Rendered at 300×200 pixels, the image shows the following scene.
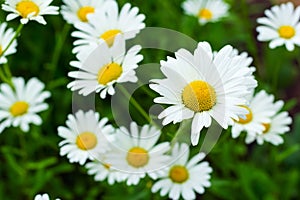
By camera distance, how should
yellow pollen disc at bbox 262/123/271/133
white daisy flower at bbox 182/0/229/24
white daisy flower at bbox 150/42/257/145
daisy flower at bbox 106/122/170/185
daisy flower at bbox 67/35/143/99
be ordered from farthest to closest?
white daisy flower at bbox 182/0/229/24
yellow pollen disc at bbox 262/123/271/133
daisy flower at bbox 106/122/170/185
daisy flower at bbox 67/35/143/99
white daisy flower at bbox 150/42/257/145

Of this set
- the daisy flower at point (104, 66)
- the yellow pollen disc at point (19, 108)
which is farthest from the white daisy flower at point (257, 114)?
the yellow pollen disc at point (19, 108)

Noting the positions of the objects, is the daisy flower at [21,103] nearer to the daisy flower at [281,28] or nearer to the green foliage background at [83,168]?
the green foliage background at [83,168]

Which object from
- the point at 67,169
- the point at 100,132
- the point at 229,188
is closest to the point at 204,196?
the point at 229,188

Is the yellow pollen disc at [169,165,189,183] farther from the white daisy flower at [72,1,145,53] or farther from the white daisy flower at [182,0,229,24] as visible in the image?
the white daisy flower at [182,0,229,24]

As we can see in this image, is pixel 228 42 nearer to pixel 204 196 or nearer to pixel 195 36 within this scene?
pixel 195 36

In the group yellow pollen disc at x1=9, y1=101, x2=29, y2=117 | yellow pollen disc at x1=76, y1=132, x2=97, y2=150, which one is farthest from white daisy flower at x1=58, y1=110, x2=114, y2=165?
yellow pollen disc at x1=9, y1=101, x2=29, y2=117

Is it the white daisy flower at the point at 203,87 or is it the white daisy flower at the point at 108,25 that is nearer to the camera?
the white daisy flower at the point at 203,87
